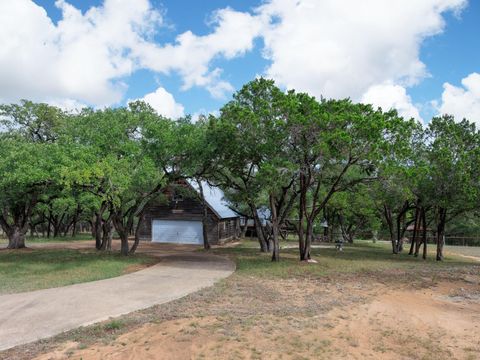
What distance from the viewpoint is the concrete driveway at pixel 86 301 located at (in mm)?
7918

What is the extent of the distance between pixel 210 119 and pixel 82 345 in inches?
516

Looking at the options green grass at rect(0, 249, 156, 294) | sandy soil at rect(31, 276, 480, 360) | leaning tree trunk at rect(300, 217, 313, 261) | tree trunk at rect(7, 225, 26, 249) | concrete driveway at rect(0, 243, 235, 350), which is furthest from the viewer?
tree trunk at rect(7, 225, 26, 249)

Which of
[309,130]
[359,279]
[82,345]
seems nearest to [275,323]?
[82,345]

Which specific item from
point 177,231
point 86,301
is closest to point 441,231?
point 177,231

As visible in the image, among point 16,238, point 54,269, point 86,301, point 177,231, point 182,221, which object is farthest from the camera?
point 177,231

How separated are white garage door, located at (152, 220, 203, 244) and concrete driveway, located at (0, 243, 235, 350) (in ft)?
61.0

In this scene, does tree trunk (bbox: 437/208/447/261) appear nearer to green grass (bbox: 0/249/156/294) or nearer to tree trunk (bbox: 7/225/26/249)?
green grass (bbox: 0/249/156/294)

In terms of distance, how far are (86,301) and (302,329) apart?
5.46 meters

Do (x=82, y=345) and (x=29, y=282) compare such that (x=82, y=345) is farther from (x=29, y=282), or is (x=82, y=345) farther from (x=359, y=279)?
(x=359, y=279)

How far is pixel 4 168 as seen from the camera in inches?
611

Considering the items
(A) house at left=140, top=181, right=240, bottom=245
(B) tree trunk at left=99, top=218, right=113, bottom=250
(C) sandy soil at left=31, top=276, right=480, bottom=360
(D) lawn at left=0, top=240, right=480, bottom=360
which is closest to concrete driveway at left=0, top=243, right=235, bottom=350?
(D) lawn at left=0, top=240, right=480, bottom=360

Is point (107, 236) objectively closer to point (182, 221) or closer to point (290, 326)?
point (182, 221)

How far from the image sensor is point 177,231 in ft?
114

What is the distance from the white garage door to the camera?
34094 mm
